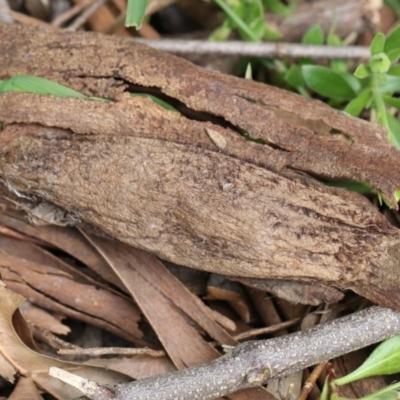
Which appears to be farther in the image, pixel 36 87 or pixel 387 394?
pixel 36 87

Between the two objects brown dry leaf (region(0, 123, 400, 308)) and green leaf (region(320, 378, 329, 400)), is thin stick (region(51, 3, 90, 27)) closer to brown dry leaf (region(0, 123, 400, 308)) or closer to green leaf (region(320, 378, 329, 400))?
brown dry leaf (region(0, 123, 400, 308))

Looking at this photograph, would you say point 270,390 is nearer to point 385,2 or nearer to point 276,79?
point 276,79

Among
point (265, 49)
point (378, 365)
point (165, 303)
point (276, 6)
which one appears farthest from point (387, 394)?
point (276, 6)

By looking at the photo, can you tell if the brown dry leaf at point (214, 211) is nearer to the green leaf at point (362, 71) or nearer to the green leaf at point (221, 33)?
the green leaf at point (362, 71)

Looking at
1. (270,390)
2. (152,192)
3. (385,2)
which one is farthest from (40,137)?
(385,2)

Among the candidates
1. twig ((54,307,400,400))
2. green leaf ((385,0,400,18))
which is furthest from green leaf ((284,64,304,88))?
twig ((54,307,400,400))

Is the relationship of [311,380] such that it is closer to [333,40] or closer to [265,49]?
[265,49]
